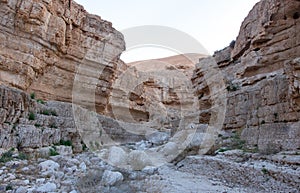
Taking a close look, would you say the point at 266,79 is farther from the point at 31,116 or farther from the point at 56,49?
the point at 56,49

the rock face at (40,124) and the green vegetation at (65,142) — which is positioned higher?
the rock face at (40,124)

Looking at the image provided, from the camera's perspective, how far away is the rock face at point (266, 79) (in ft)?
21.0

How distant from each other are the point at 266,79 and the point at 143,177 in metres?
6.82

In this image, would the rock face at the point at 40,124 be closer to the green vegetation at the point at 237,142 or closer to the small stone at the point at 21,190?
the small stone at the point at 21,190

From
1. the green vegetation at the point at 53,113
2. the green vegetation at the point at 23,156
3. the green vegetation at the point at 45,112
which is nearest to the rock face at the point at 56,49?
the green vegetation at the point at 53,113

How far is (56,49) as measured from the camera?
1459 cm

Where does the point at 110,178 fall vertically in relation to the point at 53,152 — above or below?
below

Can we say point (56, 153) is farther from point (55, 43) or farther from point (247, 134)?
point (55, 43)

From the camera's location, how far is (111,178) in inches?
200

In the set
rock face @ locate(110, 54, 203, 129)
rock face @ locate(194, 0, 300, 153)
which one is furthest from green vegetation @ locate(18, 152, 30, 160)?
rock face @ locate(110, 54, 203, 129)

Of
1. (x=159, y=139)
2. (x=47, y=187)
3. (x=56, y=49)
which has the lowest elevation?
(x=47, y=187)

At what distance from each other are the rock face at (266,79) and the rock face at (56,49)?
8.51 meters

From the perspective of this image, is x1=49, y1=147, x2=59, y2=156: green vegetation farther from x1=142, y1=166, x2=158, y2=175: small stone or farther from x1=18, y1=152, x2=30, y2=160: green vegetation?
x1=142, y1=166, x2=158, y2=175: small stone

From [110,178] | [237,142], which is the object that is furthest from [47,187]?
[237,142]
